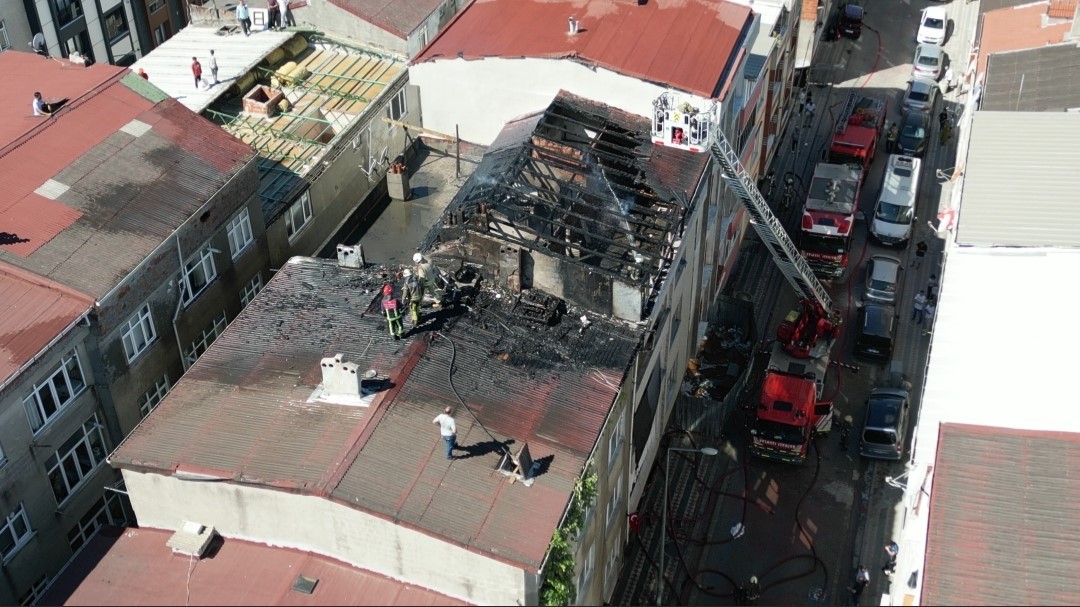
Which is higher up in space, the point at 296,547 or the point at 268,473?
the point at 268,473

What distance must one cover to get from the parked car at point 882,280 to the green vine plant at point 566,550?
97.3 feet

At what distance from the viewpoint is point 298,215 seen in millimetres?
48344

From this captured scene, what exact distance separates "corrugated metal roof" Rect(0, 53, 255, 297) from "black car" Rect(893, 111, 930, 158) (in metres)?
40.2

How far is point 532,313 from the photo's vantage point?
36.0 m

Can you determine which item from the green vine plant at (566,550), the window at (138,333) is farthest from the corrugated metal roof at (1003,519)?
the window at (138,333)

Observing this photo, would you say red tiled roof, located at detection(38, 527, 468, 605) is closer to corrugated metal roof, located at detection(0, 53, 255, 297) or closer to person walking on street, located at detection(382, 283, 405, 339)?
person walking on street, located at detection(382, 283, 405, 339)

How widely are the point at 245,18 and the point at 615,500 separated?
3292 cm

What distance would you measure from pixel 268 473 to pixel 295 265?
33.6 feet

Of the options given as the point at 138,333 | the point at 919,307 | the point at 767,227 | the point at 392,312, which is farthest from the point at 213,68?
the point at 919,307

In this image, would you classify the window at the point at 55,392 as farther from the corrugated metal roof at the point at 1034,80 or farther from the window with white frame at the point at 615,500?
the corrugated metal roof at the point at 1034,80

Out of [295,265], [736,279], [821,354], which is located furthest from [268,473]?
[736,279]

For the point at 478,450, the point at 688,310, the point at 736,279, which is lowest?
the point at 736,279

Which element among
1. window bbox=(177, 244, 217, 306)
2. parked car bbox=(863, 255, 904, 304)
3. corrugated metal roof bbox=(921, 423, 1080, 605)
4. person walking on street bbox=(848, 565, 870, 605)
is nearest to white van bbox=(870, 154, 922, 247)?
parked car bbox=(863, 255, 904, 304)

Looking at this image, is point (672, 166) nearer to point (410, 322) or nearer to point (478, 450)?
point (410, 322)
